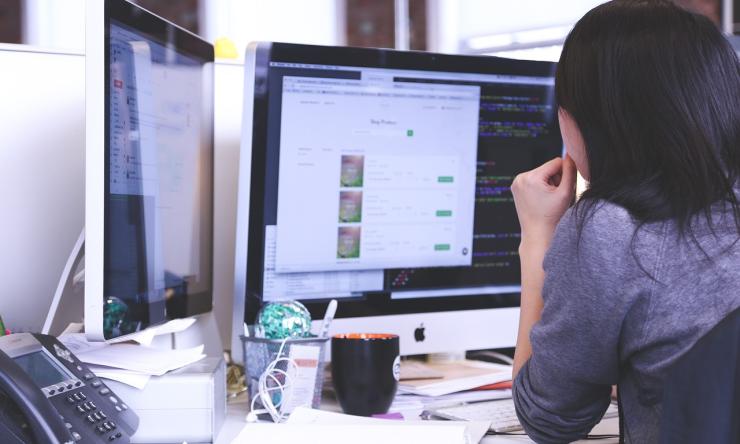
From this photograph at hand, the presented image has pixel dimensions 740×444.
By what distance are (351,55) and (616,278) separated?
61cm

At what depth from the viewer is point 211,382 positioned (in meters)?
0.92

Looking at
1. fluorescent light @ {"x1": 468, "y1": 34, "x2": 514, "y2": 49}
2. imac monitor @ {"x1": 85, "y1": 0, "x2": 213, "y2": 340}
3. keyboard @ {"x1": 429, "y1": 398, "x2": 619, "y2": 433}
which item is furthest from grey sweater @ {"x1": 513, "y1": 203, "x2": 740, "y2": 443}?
fluorescent light @ {"x1": 468, "y1": 34, "x2": 514, "y2": 49}

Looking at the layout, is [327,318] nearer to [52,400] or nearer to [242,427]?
[242,427]

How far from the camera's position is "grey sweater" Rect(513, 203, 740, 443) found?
779mm

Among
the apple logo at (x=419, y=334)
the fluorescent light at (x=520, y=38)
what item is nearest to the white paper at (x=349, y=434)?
the apple logo at (x=419, y=334)

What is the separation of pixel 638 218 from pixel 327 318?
487 mm

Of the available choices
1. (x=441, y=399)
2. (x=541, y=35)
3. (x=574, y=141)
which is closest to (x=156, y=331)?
(x=441, y=399)

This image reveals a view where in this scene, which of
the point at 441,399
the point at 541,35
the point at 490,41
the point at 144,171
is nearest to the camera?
the point at 144,171

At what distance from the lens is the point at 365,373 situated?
1.12 metres

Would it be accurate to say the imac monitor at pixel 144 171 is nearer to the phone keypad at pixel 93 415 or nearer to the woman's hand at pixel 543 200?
the phone keypad at pixel 93 415

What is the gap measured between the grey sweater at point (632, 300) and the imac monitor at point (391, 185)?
1.48 ft

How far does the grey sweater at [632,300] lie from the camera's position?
779 millimetres

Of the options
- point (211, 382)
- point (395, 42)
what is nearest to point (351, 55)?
point (211, 382)

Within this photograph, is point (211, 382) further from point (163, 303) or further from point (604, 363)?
point (604, 363)
